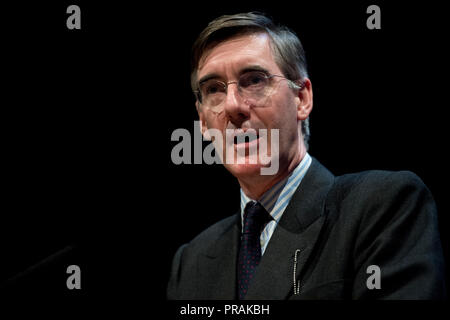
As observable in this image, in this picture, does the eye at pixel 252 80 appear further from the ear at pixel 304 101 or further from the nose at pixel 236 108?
the ear at pixel 304 101

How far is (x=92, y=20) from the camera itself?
252cm

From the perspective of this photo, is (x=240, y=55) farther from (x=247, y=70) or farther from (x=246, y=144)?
(x=246, y=144)

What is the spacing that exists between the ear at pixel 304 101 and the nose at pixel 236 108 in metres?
0.30

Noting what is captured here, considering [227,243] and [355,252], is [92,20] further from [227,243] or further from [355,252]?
[355,252]

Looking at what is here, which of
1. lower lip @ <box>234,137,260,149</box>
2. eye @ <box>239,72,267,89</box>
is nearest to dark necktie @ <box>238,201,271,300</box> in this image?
lower lip @ <box>234,137,260,149</box>

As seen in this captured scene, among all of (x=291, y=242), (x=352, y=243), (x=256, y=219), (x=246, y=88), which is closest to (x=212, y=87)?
(x=246, y=88)

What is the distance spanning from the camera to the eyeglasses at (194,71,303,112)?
76.0 inches

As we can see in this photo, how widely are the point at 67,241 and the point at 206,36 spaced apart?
136 cm

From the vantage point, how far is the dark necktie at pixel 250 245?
72.5 inches

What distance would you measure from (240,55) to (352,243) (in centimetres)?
92

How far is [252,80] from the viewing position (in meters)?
1.95

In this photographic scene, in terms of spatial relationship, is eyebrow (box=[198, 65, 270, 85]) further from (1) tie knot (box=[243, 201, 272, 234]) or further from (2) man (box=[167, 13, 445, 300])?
(1) tie knot (box=[243, 201, 272, 234])

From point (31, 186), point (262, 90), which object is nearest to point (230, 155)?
point (262, 90)

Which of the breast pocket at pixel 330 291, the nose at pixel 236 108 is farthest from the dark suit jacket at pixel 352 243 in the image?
the nose at pixel 236 108
